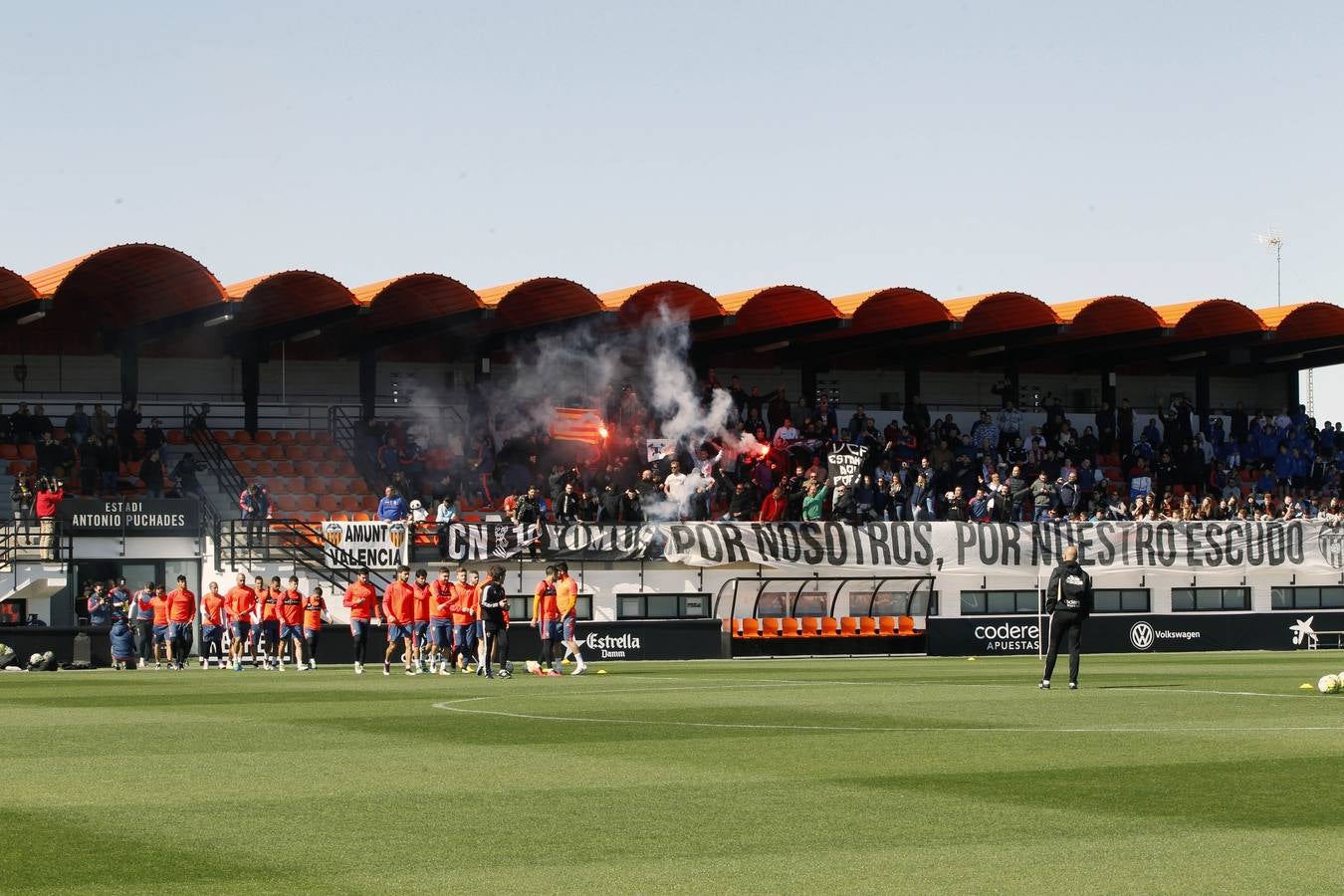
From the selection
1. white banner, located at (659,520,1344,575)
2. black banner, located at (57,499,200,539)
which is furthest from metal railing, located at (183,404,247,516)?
white banner, located at (659,520,1344,575)

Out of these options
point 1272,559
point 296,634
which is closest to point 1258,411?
point 1272,559

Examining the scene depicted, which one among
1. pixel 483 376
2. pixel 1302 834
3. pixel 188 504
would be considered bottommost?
pixel 1302 834

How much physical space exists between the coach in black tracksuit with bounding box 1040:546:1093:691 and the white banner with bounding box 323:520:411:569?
20.0m

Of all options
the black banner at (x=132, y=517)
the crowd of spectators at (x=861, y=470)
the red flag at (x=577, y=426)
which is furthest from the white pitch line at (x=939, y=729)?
the red flag at (x=577, y=426)

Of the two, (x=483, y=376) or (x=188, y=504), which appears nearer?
(x=188, y=504)

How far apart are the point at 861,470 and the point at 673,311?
643 cm

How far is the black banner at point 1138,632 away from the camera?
4091 cm

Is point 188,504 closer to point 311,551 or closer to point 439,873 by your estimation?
point 311,551

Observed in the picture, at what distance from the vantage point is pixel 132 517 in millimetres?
40844

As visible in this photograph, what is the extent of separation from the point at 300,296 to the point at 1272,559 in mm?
23843

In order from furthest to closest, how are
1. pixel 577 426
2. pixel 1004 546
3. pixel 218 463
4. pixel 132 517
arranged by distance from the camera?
pixel 577 426 → pixel 218 463 → pixel 1004 546 → pixel 132 517

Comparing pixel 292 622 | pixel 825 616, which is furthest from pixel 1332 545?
pixel 292 622

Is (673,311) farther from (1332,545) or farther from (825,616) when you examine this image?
(1332,545)

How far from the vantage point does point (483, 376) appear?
2039 inches
